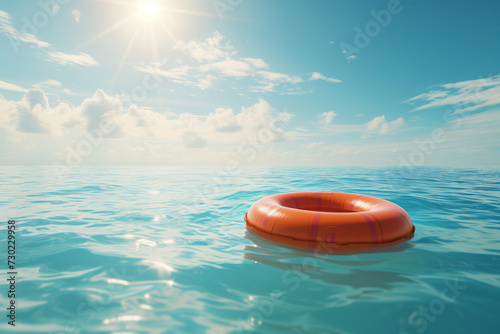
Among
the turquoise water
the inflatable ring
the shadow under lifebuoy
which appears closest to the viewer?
the turquoise water

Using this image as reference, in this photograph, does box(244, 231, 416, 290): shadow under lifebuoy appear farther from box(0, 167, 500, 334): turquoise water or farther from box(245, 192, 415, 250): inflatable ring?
box(245, 192, 415, 250): inflatable ring

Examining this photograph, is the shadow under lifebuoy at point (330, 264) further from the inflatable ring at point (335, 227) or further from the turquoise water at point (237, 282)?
the inflatable ring at point (335, 227)

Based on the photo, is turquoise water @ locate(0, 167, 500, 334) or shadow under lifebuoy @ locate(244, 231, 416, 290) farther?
shadow under lifebuoy @ locate(244, 231, 416, 290)

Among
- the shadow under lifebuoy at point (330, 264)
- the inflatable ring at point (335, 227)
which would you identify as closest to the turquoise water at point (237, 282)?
the shadow under lifebuoy at point (330, 264)

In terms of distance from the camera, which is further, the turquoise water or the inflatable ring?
the inflatable ring

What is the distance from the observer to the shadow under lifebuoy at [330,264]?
289 cm

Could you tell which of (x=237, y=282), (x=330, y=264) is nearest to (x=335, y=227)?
(x=330, y=264)

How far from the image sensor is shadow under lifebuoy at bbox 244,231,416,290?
9.50 feet

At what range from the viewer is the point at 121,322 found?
2.19 m

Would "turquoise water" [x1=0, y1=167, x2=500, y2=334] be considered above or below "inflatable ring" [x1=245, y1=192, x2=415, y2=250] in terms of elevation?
below

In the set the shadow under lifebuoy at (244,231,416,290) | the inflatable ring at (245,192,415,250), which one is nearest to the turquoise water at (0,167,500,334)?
the shadow under lifebuoy at (244,231,416,290)

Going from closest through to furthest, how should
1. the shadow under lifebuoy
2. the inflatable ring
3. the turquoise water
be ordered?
the turquoise water → the shadow under lifebuoy → the inflatable ring

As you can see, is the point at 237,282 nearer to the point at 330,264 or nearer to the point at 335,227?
the point at 330,264

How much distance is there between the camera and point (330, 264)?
3.36 m
